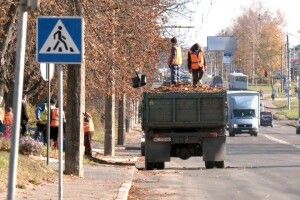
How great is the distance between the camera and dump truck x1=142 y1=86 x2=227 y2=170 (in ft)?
83.6

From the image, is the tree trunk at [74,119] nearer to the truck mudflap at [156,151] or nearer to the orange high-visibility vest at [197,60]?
the orange high-visibility vest at [197,60]

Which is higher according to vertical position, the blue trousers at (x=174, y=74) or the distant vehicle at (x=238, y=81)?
the distant vehicle at (x=238, y=81)

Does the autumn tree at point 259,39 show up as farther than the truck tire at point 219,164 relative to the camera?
Yes

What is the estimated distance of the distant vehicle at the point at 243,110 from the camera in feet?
216

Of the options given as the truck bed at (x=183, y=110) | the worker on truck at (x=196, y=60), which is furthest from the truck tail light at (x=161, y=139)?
the worker on truck at (x=196, y=60)

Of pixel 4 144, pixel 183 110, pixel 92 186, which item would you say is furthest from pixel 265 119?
pixel 92 186

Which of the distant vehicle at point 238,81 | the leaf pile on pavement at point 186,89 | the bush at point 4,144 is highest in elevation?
the distant vehicle at point 238,81

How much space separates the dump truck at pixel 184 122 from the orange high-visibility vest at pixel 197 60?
0.88 meters

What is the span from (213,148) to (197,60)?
2.87 meters

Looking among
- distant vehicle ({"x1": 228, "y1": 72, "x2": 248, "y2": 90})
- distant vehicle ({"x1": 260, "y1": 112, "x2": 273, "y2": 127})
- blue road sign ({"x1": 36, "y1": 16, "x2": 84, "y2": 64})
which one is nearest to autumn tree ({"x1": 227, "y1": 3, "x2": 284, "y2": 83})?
distant vehicle ({"x1": 228, "y1": 72, "x2": 248, "y2": 90})

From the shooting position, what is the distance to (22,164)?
18.1 meters

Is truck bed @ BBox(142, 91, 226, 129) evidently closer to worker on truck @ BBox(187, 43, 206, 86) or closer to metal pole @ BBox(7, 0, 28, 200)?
worker on truck @ BBox(187, 43, 206, 86)

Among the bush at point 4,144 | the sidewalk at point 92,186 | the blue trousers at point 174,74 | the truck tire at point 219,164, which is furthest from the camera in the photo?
the truck tire at point 219,164

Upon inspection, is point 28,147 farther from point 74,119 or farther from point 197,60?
point 197,60
